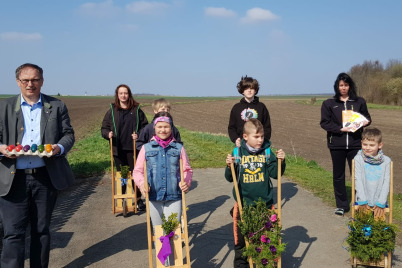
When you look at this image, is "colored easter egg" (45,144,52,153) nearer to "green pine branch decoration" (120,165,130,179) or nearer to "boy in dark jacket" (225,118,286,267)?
"boy in dark jacket" (225,118,286,267)

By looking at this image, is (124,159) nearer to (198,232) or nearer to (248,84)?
(198,232)

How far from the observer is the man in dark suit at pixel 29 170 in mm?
3789

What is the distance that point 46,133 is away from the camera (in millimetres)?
3934

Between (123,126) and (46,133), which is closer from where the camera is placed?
(46,133)

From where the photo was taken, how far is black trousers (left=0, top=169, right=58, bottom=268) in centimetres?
380

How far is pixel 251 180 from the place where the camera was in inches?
166

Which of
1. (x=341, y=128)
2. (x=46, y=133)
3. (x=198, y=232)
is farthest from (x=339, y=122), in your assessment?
(x=46, y=133)

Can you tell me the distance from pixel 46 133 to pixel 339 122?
4685 mm

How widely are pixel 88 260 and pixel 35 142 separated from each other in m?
1.87

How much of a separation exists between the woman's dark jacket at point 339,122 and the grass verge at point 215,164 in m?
1.46

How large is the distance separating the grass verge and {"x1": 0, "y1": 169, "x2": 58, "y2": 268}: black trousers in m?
5.24

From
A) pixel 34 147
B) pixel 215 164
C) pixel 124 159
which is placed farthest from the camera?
pixel 215 164

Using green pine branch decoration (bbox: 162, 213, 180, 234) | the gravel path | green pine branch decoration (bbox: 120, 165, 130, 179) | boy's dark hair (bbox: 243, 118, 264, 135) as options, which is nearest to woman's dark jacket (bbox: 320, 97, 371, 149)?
the gravel path

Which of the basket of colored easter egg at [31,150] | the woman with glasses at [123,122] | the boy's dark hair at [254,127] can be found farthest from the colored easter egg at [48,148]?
the woman with glasses at [123,122]
